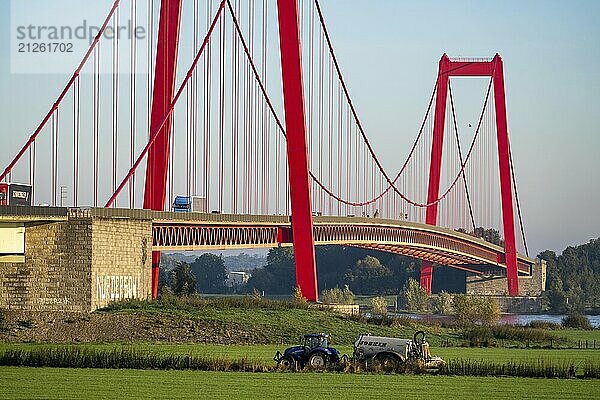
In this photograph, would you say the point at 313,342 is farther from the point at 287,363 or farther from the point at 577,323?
the point at 577,323

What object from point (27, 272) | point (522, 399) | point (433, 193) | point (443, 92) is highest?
point (443, 92)

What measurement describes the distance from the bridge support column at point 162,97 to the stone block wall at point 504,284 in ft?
229

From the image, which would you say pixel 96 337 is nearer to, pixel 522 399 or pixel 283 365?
pixel 283 365

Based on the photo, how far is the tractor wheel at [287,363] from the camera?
1707 inches

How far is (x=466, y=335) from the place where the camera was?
2517 inches

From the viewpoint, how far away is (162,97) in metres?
69.9

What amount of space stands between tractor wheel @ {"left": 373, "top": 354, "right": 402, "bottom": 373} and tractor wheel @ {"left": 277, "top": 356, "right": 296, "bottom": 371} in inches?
102

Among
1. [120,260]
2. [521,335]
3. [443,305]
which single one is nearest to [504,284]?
[443,305]

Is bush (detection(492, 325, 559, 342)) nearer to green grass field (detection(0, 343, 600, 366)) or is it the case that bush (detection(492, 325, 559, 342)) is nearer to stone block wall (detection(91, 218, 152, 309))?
green grass field (detection(0, 343, 600, 366))

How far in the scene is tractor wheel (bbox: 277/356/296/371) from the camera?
43362mm

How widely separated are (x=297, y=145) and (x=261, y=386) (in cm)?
3401

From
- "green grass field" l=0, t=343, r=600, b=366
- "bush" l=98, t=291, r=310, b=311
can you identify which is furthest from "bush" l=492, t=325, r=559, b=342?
"bush" l=98, t=291, r=310, b=311

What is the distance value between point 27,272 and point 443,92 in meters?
79.3

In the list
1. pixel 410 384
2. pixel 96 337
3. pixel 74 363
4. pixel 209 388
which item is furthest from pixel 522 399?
pixel 96 337
